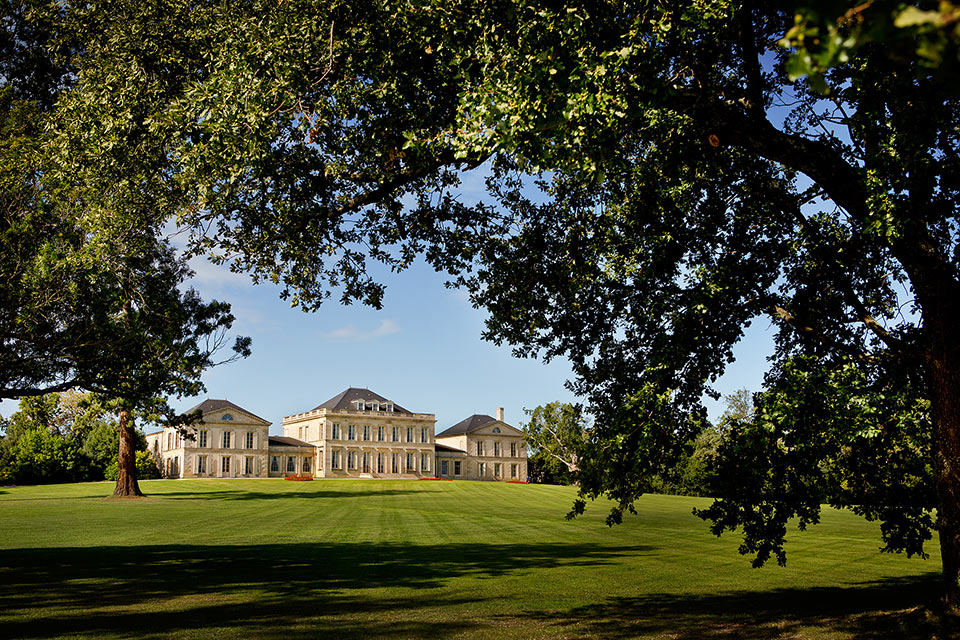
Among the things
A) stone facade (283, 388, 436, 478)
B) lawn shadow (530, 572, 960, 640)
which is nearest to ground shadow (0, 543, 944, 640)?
lawn shadow (530, 572, 960, 640)

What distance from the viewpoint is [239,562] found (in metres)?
17.5

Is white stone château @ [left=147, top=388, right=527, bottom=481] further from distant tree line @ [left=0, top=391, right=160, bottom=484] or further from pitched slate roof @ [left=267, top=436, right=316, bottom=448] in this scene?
distant tree line @ [left=0, top=391, right=160, bottom=484]

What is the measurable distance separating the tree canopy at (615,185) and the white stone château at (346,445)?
86.6m

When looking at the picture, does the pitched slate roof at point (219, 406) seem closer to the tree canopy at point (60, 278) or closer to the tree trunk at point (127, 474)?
the tree trunk at point (127, 474)

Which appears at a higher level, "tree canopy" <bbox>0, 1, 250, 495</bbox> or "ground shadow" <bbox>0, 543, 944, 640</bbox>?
"tree canopy" <bbox>0, 1, 250, 495</bbox>

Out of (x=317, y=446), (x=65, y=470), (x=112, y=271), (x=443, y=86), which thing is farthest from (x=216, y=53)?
(x=317, y=446)

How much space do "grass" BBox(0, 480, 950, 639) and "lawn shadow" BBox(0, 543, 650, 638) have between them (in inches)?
1.9

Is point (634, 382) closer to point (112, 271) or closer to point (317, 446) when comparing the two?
point (112, 271)

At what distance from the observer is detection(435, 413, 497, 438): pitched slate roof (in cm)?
11469

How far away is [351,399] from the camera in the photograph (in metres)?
108

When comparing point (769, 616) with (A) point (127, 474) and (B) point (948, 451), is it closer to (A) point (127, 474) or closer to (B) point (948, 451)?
(B) point (948, 451)

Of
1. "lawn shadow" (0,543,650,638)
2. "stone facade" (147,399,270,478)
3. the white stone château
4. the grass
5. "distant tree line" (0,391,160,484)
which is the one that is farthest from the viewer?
the white stone château

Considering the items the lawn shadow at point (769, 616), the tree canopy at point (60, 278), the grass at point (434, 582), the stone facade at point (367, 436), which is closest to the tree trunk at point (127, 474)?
the grass at point (434, 582)

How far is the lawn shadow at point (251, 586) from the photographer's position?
33.9ft
